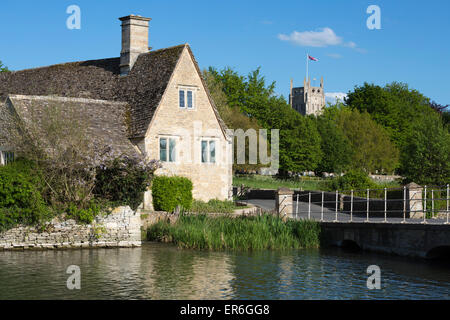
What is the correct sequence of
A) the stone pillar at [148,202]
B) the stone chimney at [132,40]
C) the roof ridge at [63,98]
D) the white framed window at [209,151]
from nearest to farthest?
the roof ridge at [63,98], the stone pillar at [148,202], the white framed window at [209,151], the stone chimney at [132,40]

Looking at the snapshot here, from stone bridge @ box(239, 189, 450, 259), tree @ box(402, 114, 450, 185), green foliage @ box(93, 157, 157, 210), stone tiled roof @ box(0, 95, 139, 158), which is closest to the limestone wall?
stone tiled roof @ box(0, 95, 139, 158)

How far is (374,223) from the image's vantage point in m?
27.1

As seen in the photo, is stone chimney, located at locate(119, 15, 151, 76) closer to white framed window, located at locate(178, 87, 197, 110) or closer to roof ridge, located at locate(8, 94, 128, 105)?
roof ridge, located at locate(8, 94, 128, 105)

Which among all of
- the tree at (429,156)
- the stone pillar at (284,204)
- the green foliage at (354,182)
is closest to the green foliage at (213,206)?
the stone pillar at (284,204)

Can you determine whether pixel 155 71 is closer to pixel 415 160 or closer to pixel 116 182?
pixel 116 182

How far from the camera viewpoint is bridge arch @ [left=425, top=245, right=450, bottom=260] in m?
24.7

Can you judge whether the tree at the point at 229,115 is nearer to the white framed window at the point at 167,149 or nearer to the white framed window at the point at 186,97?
the white framed window at the point at 186,97

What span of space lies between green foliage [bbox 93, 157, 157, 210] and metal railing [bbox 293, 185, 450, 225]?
25.1ft

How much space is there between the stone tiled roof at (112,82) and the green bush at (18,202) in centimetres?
1027

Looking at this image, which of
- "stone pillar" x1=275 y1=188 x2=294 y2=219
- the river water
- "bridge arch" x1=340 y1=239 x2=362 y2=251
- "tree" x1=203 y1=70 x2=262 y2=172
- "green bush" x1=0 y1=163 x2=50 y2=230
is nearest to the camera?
the river water

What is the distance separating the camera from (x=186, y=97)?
39656mm

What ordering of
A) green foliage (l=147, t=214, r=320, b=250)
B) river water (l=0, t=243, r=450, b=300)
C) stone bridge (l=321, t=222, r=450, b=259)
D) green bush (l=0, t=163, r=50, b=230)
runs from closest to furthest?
river water (l=0, t=243, r=450, b=300) → stone bridge (l=321, t=222, r=450, b=259) → green bush (l=0, t=163, r=50, b=230) → green foliage (l=147, t=214, r=320, b=250)

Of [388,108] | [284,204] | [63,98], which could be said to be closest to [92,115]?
[63,98]

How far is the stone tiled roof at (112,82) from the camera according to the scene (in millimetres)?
39125
